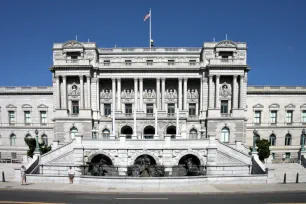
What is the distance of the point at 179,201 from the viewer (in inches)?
478

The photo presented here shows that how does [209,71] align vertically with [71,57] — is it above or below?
below

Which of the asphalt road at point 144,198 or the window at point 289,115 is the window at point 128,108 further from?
the window at point 289,115

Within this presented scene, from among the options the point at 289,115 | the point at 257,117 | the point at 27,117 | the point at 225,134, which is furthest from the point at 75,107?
the point at 289,115

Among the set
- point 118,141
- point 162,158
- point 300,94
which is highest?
point 300,94

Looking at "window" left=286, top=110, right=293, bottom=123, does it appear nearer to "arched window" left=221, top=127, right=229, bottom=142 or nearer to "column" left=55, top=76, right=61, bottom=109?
"arched window" left=221, top=127, right=229, bottom=142

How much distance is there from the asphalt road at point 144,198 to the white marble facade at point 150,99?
1610cm

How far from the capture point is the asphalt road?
478 inches

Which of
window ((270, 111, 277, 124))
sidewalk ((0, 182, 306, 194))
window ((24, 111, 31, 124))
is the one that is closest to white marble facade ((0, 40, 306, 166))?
window ((24, 111, 31, 124))

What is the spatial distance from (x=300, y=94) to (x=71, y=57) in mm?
47384

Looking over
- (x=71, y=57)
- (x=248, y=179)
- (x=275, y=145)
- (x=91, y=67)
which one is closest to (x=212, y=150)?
(x=248, y=179)

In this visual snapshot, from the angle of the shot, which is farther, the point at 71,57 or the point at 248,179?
the point at 71,57

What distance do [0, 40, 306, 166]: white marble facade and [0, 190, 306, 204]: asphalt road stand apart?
52.8 ft

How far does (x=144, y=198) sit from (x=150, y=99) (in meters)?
23.4

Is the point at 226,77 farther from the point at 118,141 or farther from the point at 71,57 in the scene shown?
the point at 71,57
